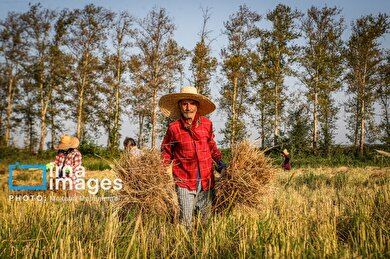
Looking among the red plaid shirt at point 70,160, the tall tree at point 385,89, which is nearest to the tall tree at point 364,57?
the tall tree at point 385,89

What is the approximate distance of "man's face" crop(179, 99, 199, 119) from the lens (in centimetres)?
398

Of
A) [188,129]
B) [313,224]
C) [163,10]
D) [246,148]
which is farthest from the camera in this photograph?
[163,10]

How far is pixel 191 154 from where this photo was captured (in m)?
3.82

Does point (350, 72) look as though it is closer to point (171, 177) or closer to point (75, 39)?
point (75, 39)

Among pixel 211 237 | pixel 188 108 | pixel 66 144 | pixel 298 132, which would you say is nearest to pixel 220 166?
pixel 188 108

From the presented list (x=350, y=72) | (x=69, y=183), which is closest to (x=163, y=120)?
(x=350, y=72)

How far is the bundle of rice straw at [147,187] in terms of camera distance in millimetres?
3303

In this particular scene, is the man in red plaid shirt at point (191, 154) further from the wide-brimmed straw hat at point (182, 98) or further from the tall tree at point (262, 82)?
the tall tree at point (262, 82)

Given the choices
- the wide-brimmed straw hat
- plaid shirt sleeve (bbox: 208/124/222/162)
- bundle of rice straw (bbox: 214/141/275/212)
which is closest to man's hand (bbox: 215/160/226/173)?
plaid shirt sleeve (bbox: 208/124/222/162)

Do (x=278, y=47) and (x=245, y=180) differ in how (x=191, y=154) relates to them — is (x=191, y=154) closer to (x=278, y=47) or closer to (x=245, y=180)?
(x=245, y=180)

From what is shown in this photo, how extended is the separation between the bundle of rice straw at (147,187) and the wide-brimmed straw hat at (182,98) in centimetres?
91

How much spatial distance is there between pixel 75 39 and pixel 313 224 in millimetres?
24368

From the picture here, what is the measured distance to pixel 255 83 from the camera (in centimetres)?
2406

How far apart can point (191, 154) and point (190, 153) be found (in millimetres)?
17
